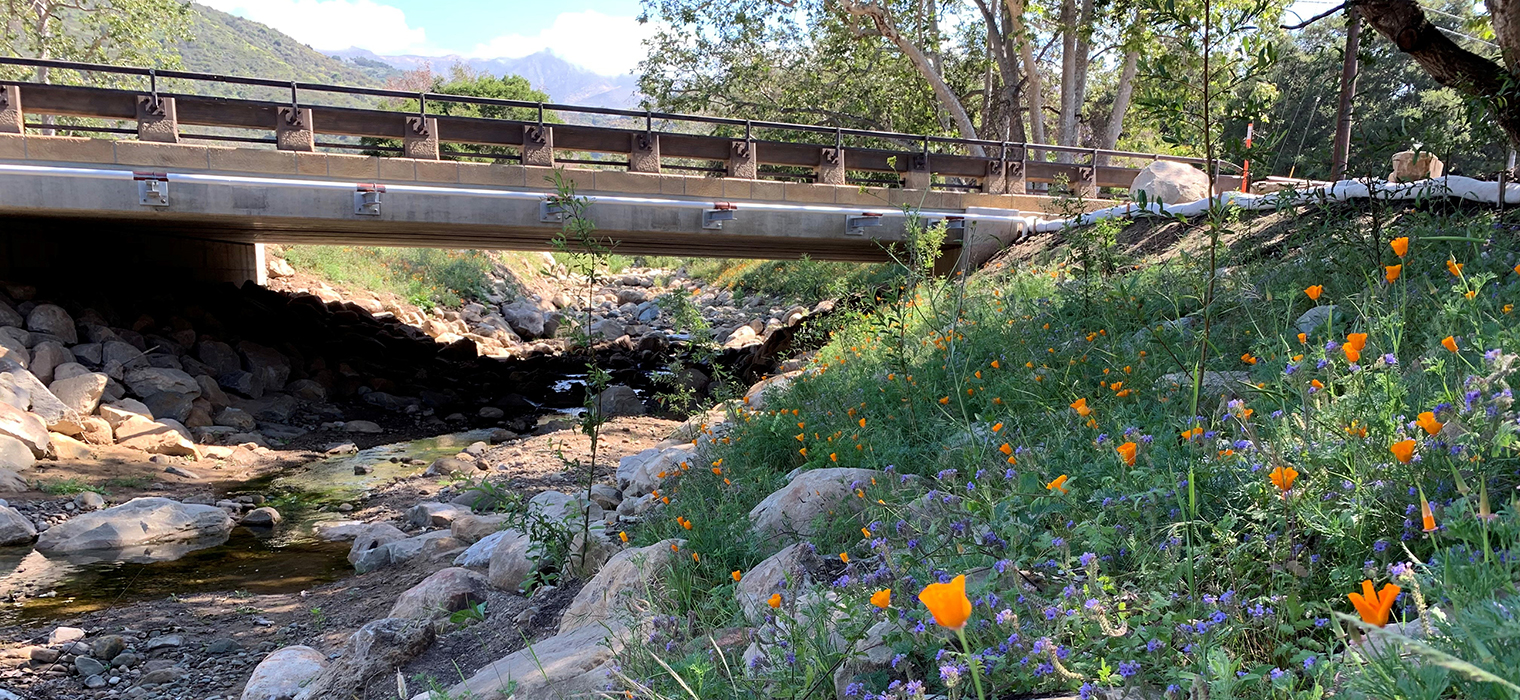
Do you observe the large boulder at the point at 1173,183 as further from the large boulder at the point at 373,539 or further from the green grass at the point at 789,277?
the large boulder at the point at 373,539

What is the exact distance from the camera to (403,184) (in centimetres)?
1312

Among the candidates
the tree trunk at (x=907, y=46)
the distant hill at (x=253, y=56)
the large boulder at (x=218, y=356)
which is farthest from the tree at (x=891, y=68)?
the distant hill at (x=253, y=56)

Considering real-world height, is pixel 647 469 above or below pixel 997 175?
below

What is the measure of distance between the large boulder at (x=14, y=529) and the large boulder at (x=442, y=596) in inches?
199

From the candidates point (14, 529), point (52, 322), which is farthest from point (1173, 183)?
point (52, 322)

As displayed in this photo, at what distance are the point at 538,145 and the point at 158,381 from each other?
20.4 feet

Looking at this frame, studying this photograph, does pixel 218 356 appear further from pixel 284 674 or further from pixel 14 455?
pixel 284 674

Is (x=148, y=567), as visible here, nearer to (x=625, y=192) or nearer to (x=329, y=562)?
(x=329, y=562)

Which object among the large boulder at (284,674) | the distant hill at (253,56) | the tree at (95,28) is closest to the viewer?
the large boulder at (284,674)

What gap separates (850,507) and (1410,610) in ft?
7.44

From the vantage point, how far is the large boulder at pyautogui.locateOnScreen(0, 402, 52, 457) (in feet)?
32.9

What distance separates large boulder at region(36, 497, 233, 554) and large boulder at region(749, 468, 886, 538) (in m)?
6.67

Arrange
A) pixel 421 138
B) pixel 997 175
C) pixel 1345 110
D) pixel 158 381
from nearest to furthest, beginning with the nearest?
pixel 1345 110, pixel 158 381, pixel 421 138, pixel 997 175

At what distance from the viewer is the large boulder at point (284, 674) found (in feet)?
15.9
